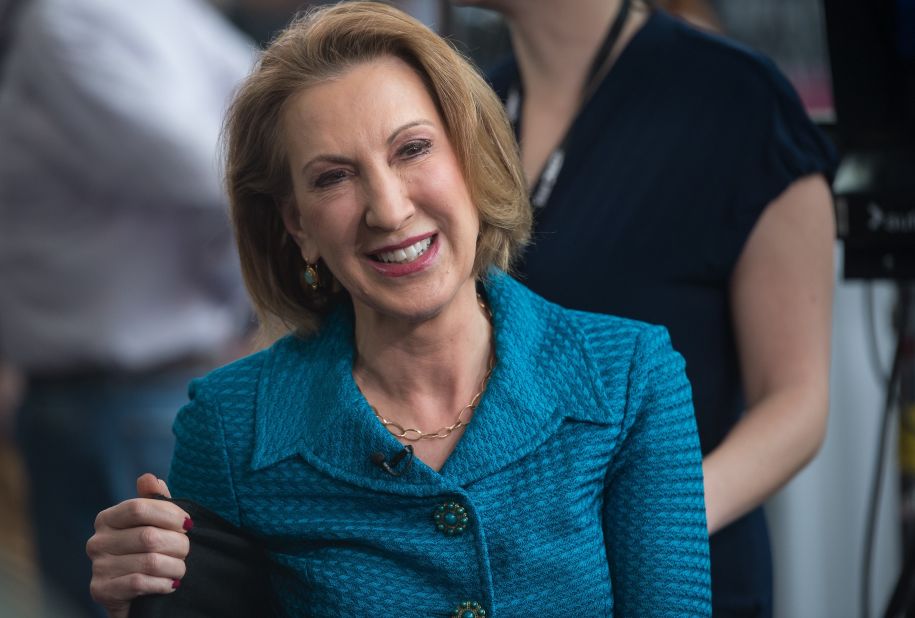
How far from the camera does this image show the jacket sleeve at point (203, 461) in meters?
1.40

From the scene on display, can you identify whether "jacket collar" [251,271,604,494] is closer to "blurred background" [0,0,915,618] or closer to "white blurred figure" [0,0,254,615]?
"blurred background" [0,0,915,618]

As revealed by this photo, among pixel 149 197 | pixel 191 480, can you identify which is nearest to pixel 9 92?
pixel 149 197

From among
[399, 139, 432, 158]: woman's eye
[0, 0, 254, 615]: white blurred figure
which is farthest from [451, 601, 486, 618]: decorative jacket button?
[0, 0, 254, 615]: white blurred figure

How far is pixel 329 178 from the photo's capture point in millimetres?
1314

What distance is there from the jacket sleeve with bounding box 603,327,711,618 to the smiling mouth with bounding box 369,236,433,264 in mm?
277

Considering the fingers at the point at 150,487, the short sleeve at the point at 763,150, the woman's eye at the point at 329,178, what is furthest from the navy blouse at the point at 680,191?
the fingers at the point at 150,487

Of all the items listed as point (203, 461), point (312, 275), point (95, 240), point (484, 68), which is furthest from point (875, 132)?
point (95, 240)

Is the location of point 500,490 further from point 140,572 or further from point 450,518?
point 140,572

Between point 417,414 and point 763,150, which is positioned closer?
point 417,414

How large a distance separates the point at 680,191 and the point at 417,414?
0.50 m

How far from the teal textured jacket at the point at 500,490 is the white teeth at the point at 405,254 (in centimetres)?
16

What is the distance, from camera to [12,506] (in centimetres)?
387

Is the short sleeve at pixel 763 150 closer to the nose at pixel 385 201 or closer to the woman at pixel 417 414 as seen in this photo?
the woman at pixel 417 414

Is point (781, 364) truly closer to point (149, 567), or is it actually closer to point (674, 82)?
point (674, 82)
